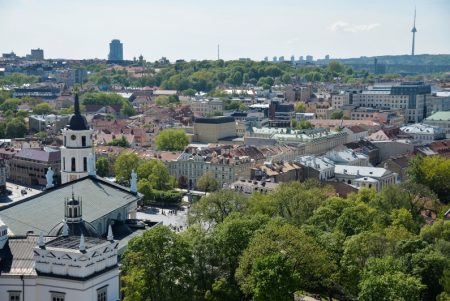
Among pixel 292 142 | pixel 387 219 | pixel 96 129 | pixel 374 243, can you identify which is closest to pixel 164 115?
pixel 96 129

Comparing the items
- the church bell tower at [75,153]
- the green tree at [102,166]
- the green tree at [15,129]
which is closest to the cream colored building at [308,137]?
the green tree at [102,166]

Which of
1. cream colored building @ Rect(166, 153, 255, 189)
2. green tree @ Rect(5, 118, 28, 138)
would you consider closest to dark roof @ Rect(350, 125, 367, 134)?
cream colored building @ Rect(166, 153, 255, 189)

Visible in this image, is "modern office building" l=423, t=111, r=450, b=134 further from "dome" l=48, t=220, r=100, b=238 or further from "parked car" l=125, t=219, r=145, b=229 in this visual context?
"dome" l=48, t=220, r=100, b=238

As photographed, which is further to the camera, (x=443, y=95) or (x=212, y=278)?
(x=443, y=95)

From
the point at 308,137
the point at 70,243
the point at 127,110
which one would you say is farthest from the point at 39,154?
the point at 127,110

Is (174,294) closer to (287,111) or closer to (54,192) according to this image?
(54,192)

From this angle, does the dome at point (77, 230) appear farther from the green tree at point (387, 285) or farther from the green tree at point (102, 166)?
the green tree at point (102, 166)

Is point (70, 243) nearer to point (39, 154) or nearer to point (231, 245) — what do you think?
point (231, 245)
